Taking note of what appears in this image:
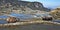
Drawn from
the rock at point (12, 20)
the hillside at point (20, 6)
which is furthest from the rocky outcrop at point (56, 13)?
the rock at point (12, 20)

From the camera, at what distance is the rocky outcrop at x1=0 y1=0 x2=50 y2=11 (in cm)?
1874

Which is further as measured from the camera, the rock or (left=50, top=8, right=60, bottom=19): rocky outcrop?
(left=50, top=8, right=60, bottom=19): rocky outcrop

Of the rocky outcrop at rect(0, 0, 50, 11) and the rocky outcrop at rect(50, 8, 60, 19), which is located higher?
the rocky outcrop at rect(0, 0, 50, 11)

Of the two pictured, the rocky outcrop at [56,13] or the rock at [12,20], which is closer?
the rock at [12,20]

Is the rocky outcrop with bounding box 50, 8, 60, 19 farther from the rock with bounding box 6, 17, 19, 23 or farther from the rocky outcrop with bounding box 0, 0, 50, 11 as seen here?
the rock with bounding box 6, 17, 19, 23

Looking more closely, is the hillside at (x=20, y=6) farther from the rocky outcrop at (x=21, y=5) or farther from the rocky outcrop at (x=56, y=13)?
the rocky outcrop at (x=56, y=13)

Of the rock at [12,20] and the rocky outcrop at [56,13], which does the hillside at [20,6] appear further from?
the rock at [12,20]

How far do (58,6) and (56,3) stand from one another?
0.64m

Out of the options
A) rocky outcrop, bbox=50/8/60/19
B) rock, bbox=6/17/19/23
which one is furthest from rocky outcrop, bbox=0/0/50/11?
rock, bbox=6/17/19/23

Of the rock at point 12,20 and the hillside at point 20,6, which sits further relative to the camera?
the hillside at point 20,6

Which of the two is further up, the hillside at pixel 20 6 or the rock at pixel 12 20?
the hillside at pixel 20 6

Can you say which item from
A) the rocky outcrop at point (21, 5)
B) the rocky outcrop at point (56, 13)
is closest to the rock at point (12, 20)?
the rocky outcrop at point (21, 5)

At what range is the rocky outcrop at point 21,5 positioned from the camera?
18.7 metres

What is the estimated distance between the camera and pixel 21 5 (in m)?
20.4
